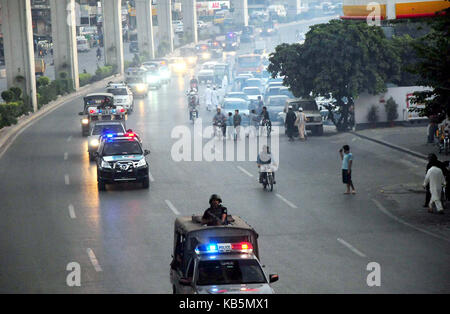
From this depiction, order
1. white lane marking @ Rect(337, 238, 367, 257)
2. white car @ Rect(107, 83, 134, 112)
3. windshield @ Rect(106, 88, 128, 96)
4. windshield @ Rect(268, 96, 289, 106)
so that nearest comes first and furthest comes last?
white lane marking @ Rect(337, 238, 367, 257), windshield @ Rect(268, 96, 289, 106), white car @ Rect(107, 83, 134, 112), windshield @ Rect(106, 88, 128, 96)

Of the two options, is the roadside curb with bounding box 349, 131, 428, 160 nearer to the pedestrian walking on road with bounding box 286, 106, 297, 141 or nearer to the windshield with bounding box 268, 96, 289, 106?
the pedestrian walking on road with bounding box 286, 106, 297, 141

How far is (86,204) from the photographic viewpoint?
96.8 feet

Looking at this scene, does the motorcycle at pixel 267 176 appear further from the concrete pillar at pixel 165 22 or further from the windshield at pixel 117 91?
the concrete pillar at pixel 165 22

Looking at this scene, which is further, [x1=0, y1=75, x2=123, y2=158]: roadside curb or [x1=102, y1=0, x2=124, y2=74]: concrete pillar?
[x1=102, y1=0, x2=124, y2=74]: concrete pillar

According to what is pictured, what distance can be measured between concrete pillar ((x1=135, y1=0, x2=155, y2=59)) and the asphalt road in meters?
69.3

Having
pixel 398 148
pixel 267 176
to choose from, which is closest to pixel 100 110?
pixel 398 148

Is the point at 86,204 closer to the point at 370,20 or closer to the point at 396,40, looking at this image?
the point at 370,20

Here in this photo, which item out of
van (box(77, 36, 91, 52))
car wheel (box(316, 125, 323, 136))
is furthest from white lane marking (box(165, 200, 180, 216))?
van (box(77, 36, 91, 52))

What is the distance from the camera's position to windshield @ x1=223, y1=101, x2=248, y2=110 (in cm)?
5441

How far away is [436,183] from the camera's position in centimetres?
2642

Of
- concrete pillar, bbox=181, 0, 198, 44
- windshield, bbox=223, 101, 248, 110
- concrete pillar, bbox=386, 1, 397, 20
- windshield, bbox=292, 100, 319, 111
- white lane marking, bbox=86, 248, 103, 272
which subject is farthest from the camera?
concrete pillar, bbox=181, 0, 198, 44

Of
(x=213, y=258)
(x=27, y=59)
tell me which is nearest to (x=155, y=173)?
(x=213, y=258)

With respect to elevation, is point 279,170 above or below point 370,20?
below

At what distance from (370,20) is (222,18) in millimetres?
144013
